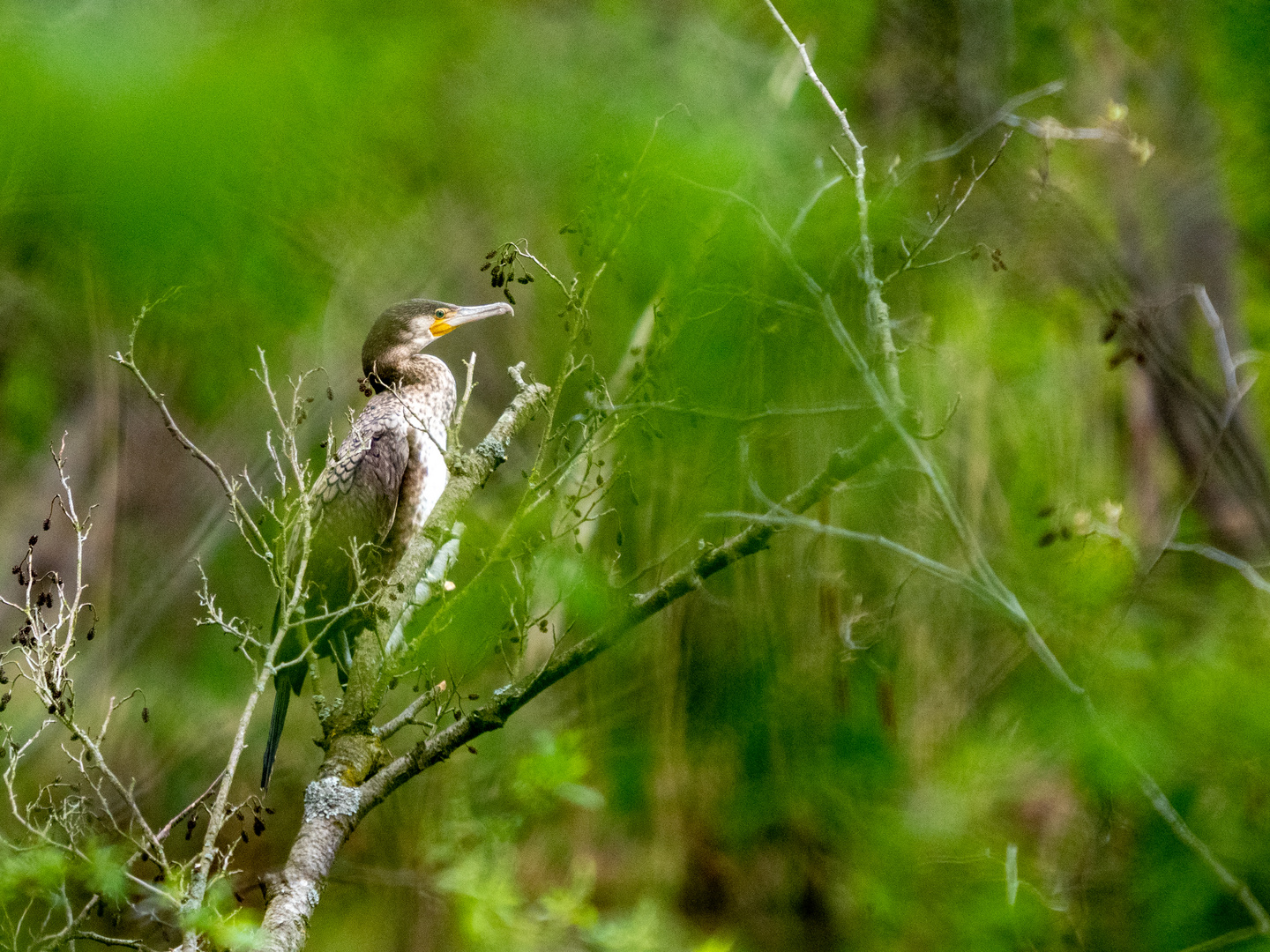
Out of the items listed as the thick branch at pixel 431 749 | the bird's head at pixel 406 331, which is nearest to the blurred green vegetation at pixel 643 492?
the bird's head at pixel 406 331

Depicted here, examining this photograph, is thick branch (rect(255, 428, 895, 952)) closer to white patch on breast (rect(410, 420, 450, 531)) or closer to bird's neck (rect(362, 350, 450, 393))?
white patch on breast (rect(410, 420, 450, 531))

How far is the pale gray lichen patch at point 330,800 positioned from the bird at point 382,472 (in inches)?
8.7

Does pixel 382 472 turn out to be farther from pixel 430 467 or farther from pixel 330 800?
pixel 330 800

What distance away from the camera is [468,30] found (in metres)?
1.98

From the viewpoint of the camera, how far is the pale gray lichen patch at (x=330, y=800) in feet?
4.13

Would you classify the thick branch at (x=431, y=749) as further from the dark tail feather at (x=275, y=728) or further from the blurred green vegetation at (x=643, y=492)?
the dark tail feather at (x=275, y=728)

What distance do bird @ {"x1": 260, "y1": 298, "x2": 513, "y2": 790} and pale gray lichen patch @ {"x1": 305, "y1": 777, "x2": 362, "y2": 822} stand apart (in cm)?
22

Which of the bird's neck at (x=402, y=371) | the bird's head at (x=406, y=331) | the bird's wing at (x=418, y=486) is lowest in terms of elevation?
the bird's wing at (x=418, y=486)

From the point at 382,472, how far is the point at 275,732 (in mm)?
426

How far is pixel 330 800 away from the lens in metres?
1.27

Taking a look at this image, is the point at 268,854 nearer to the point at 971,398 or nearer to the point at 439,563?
the point at 439,563

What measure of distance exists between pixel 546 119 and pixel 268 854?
130cm

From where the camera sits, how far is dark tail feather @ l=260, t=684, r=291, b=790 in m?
1.60

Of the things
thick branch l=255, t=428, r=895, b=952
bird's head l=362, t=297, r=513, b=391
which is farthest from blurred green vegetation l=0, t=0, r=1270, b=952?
thick branch l=255, t=428, r=895, b=952
